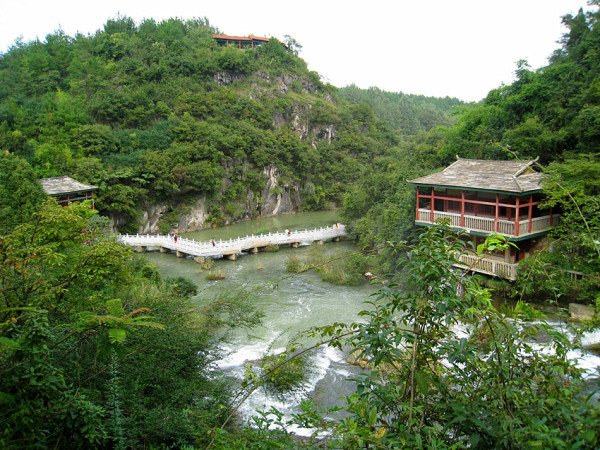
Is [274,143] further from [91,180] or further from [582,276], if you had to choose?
[582,276]

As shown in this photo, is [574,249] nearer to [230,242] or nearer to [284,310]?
[284,310]

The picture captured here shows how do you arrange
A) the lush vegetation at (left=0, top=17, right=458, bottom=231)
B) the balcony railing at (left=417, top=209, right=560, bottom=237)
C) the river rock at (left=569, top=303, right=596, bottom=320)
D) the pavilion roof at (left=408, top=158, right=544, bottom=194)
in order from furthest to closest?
the lush vegetation at (left=0, top=17, right=458, bottom=231), the balcony railing at (left=417, top=209, right=560, bottom=237), the pavilion roof at (left=408, top=158, right=544, bottom=194), the river rock at (left=569, top=303, right=596, bottom=320)

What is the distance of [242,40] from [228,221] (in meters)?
34.1

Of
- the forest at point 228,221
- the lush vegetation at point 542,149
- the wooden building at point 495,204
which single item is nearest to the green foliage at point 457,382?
the forest at point 228,221

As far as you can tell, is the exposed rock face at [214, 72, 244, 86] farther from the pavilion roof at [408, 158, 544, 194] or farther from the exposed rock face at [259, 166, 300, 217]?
the pavilion roof at [408, 158, 544, 194]

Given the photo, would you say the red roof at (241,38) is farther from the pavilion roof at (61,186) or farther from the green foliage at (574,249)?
the green foliage at (574,249)

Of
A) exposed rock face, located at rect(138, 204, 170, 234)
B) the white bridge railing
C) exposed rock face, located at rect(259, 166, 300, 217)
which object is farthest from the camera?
exposed rock face, located at rect(259, 166, 300, 217)

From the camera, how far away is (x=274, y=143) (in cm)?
4003

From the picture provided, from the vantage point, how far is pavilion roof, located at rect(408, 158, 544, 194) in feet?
41.8

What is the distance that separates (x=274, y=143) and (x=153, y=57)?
16.8 meters

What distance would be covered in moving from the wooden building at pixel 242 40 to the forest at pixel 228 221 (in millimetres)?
3937

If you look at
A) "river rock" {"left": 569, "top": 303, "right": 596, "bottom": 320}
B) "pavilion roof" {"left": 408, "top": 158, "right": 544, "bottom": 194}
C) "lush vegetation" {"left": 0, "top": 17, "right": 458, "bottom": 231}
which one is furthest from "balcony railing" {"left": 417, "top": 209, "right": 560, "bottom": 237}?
"lush vegetation" {"left": 0, "top": 17, "right": 458, "bottom": 231}

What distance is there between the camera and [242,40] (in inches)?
2255

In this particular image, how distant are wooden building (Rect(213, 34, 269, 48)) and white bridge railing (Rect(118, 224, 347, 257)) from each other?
133 ft
